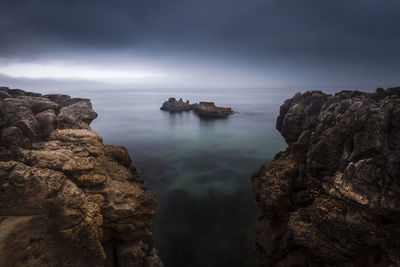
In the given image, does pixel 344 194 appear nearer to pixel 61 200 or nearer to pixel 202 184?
pixel 61 200

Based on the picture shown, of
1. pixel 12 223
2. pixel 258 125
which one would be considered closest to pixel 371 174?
pixel 12 223

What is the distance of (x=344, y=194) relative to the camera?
26.3 feet

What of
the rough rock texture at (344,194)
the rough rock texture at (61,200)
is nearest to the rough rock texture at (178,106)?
the rough rock texture at (61,200)

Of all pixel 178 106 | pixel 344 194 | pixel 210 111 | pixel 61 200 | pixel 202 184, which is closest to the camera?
pixel 61 200

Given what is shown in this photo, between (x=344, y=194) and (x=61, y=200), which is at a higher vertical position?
(x=61, y=200)

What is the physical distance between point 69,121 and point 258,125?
46.4 meters

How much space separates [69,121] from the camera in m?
12.4

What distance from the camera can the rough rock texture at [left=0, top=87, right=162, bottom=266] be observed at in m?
6.28

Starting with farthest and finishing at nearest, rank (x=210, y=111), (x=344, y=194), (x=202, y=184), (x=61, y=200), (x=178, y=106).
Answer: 1. (x=178, y=106)
2. (x=210, y=111)
3. (x=202, y=184)
4. (x=344, y=194)
5. (x=61, y=200)

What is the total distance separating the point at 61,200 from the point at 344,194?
1086 cm

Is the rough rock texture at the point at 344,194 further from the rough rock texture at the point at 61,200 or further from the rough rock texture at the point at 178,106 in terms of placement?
the rough rock texture at the point at 178,106

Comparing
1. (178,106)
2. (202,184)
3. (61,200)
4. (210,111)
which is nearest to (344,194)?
(61,200)

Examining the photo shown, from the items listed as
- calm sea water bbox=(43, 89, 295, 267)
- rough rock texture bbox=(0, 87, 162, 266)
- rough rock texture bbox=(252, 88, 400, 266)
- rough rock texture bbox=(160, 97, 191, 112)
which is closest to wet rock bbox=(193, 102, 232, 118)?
rough rock texture bbox=(160, 97, 191, 112)

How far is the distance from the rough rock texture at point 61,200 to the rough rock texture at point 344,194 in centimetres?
710
